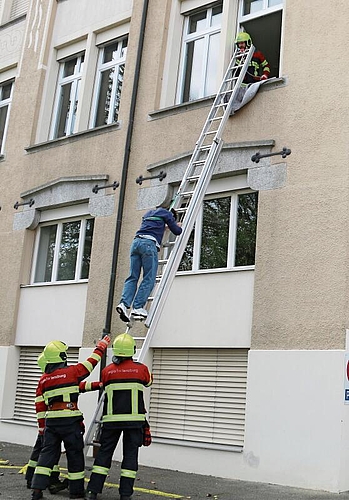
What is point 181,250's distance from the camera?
9406 mm

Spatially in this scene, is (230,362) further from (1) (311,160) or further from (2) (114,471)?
(1) (311,160)

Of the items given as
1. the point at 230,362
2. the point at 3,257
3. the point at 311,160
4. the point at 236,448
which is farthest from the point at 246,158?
the point at 3,257

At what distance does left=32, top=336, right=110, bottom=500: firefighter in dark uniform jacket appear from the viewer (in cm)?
793

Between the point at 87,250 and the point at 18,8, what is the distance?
6885 mm

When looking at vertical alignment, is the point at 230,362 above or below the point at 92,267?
below

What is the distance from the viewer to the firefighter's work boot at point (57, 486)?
829 centimetres

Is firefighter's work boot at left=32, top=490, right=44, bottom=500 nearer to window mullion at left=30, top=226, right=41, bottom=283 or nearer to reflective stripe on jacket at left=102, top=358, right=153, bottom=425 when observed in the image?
reflective stripe on jacket at left=102, top=358, right=153, bottom=425

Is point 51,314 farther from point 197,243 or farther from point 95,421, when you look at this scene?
point 95,421

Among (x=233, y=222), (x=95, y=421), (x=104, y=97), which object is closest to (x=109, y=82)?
(x=104, y=97)

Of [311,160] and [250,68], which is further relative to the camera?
[250,68]

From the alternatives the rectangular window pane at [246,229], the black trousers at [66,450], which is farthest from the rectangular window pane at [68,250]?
the black trousers at [66,450]

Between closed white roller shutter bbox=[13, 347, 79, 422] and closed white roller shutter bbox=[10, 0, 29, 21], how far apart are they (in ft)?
25.9

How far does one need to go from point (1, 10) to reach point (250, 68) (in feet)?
25.6

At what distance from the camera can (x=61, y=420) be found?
26.2 ft
